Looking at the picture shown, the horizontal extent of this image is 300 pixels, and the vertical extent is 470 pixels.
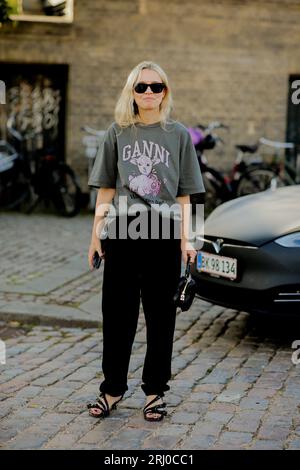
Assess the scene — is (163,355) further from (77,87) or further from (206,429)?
(77,87)

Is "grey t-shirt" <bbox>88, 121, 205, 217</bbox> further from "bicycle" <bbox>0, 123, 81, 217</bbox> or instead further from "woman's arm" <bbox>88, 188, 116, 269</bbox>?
"bicycle" <bbox>0, 123, 81, 217</bbox>

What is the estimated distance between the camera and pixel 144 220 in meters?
4.67

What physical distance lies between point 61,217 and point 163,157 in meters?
9.97

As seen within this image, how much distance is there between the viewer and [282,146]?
16.0m

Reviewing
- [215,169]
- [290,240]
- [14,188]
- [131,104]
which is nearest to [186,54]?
[215,169]

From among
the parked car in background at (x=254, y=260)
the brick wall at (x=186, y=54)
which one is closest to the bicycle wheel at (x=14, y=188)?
the brick wall at (x=186, y=54)

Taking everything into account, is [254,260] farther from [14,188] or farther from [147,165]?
[14,188]

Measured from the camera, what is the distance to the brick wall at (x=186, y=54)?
15.4m

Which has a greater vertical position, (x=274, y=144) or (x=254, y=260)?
(x=274, y=144)

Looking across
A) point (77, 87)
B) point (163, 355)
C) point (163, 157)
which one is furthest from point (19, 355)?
point (77, 87)

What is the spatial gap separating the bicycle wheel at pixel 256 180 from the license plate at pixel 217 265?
26.9 ft

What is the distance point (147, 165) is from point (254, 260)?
6.55 ft

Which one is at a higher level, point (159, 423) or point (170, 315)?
point (170, 315)

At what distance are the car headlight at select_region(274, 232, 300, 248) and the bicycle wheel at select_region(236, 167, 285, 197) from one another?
8.55 m
